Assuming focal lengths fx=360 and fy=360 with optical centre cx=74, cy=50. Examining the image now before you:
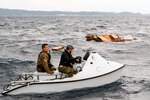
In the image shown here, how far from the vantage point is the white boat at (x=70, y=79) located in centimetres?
Result: 1434

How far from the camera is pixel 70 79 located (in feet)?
47.9

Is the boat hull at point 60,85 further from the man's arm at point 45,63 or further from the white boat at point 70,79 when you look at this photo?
the man's arm at point 45,63

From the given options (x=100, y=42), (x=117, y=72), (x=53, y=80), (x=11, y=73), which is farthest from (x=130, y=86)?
(x=100, y=42)

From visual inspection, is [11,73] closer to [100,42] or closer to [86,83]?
[86,83]

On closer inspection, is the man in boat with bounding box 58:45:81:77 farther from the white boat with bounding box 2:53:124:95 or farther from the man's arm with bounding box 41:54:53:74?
the man's arm with bounding box 41:54:53:74

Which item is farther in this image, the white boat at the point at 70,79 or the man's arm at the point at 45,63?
the man's arm at the point at 45,63

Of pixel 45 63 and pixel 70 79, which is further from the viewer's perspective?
pixel 45 63

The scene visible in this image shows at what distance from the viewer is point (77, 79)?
14664 mm

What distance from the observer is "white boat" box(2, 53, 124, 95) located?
47.0 feet

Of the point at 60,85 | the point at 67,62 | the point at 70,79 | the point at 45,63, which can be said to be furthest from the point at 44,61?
the point at 70,79

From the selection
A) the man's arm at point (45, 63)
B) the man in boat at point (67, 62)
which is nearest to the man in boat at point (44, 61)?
the man's arm at point (45, 63)

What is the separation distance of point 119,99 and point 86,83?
60.2 inches

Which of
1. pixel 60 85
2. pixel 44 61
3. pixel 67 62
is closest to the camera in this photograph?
pixel 60 85

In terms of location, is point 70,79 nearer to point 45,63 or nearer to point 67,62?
point 67,62
